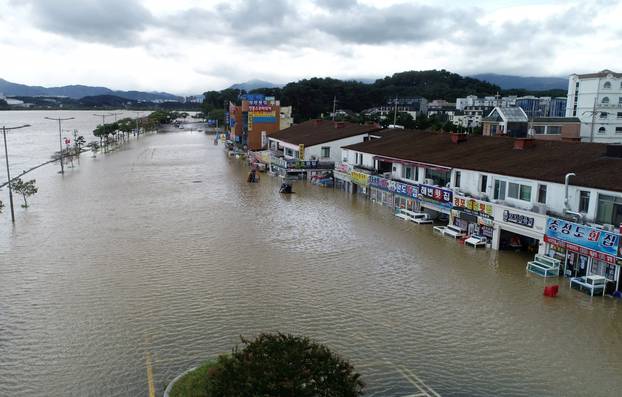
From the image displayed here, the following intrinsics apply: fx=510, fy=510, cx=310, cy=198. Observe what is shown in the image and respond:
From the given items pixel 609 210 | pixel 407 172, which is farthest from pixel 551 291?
pixel 407 172

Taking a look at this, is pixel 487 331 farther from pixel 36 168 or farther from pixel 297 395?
pixel 36 168

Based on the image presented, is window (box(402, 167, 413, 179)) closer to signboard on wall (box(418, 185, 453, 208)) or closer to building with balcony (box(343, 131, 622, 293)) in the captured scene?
building with balcony (box(343, 131, 622, 293))

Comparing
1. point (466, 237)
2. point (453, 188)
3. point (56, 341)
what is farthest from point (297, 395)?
point (453, 188)

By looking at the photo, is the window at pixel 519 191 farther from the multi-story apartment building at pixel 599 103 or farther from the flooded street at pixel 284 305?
the multi-story apartment building at pixel 599 103

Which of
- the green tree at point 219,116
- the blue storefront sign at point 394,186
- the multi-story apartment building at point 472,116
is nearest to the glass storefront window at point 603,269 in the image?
the blue storefront sign at point 394,186

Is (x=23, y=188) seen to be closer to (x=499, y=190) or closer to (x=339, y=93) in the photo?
(x=499, y=190)

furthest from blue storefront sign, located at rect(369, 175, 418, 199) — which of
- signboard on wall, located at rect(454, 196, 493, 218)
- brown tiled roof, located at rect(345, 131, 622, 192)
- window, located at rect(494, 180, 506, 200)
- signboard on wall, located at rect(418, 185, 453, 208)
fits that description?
window, located at rect(494, 180, 506, 200)
